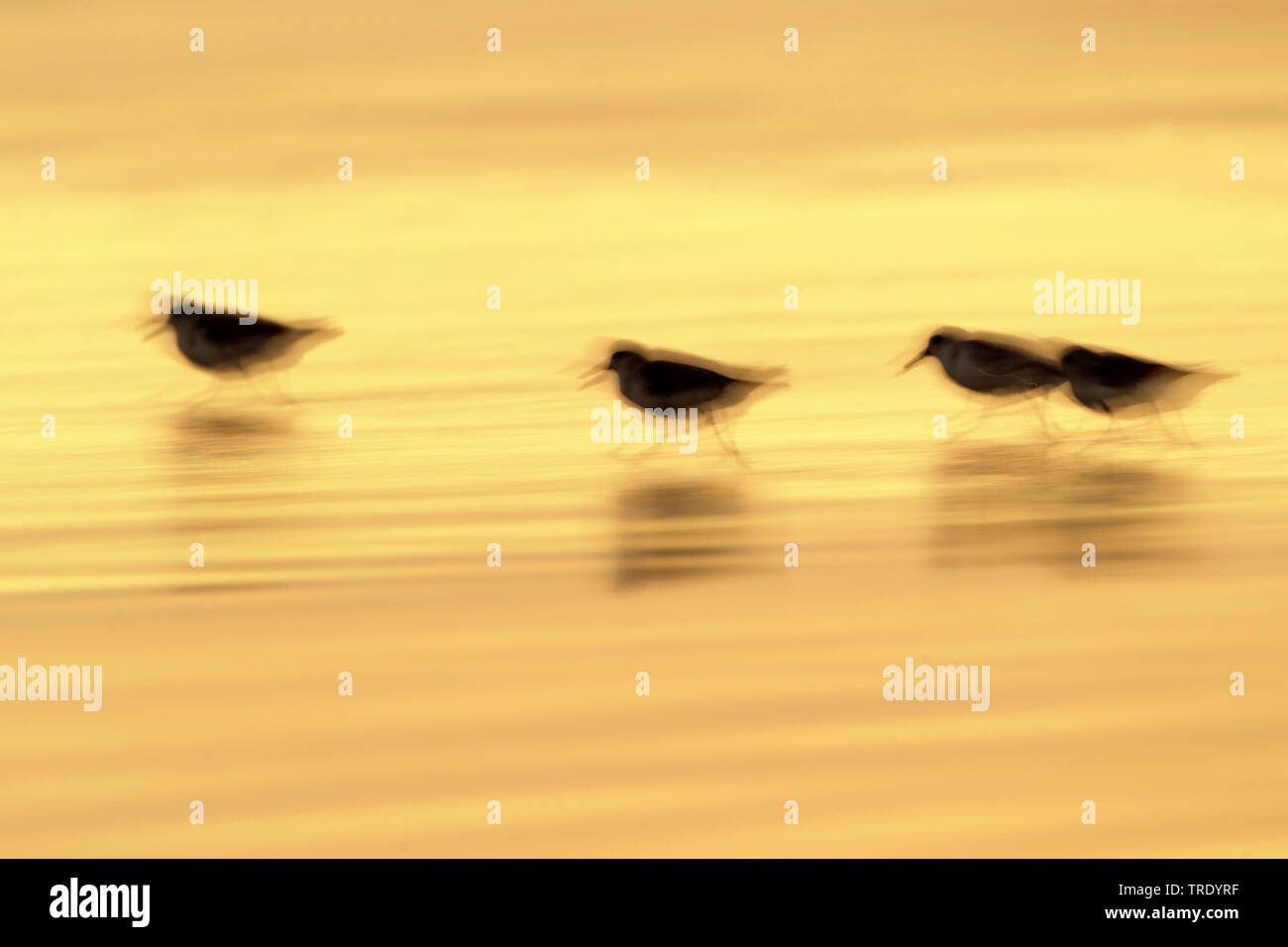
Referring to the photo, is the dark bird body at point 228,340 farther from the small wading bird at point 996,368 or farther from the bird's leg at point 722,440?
the small wading bird at point 996,368

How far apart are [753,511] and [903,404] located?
640 millimetres

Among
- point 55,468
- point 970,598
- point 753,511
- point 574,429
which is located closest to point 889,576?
point 970,598

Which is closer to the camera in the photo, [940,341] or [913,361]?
[940,341]

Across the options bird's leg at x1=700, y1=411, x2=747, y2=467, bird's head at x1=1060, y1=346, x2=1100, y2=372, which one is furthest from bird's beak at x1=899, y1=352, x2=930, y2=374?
bird's leg at x1=700, y1=411, x2=747, y2=467

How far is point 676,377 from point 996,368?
464 mm

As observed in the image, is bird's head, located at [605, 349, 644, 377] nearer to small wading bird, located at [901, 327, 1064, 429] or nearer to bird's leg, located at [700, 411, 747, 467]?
bird's leg, located at [700, 411, 747, 467]

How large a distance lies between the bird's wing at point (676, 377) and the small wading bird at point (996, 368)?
35cm

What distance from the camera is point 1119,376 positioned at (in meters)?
2.03

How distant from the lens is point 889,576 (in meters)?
1.47

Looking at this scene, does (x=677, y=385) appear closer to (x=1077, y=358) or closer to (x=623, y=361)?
(x=623, y=361)

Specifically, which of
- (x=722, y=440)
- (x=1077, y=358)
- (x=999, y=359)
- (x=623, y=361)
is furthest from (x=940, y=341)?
(x=623, y=361)

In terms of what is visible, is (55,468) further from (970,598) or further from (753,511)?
(970,598)

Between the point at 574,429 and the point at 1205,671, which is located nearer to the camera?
the point at 1205,671

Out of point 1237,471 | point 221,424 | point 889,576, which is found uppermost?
point 221,424
